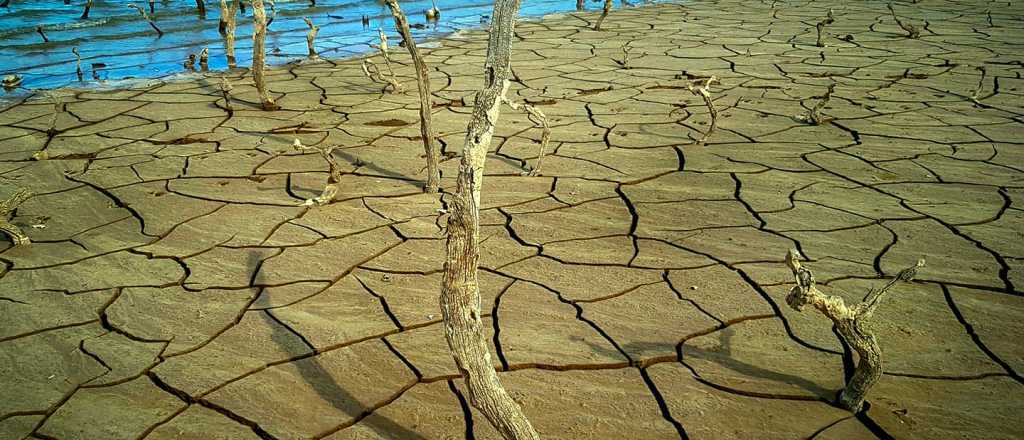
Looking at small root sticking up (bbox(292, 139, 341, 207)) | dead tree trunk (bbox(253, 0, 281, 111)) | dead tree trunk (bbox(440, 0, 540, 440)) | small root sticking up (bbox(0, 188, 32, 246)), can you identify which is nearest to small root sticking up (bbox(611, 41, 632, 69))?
dead tree trunk (bbox(253, 0, 281, 111))

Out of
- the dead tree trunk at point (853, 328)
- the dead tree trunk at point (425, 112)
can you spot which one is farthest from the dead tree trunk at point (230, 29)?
the dead tree trunk at point (853, 328)

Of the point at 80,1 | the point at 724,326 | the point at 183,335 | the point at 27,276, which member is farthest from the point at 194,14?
the point at 724,326

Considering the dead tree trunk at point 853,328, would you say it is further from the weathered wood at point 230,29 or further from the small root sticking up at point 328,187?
the weathered wood at point 230,29

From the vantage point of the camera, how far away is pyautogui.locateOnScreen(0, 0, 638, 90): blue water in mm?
6898

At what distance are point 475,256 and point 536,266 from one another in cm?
126

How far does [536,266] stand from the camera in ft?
9.50

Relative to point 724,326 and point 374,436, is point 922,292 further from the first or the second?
point 374,436

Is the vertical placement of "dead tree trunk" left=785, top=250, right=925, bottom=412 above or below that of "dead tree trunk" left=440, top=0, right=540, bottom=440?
below

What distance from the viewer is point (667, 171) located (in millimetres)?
3826

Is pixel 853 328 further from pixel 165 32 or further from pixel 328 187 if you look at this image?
pixel 165 32

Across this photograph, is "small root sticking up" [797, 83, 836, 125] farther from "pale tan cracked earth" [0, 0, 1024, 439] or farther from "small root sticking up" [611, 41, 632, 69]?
"small root sticking up" [611, 41, 632, 69]

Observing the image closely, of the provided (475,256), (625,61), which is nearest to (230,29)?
(625,61)

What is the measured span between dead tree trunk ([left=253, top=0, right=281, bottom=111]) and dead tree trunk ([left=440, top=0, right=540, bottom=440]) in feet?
11.8

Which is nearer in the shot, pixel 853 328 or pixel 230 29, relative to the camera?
pixel 853 328
